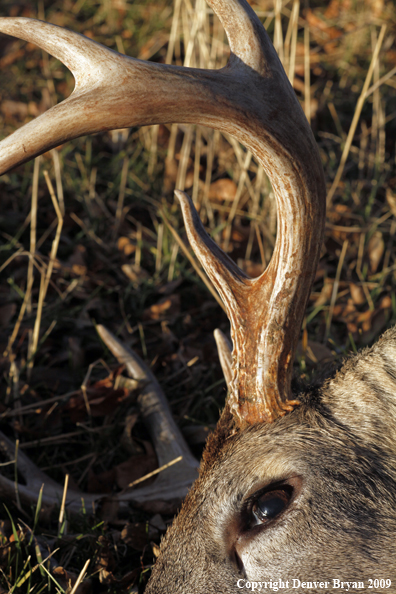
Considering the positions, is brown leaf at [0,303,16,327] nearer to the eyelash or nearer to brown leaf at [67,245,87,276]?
brown leaf at [67,245,87,276]

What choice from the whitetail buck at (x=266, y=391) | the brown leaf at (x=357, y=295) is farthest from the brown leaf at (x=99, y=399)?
the brown leaf at (x=357, y=295)

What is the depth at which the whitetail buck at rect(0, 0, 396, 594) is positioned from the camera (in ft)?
5.00

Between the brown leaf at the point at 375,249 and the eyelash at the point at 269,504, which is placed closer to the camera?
the eyelash at the point at 269,504

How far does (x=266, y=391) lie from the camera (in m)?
1.92

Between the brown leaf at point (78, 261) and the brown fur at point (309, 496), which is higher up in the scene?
the brown leaf at point (78, 261)

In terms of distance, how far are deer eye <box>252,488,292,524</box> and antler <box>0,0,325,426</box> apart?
274 millimetres

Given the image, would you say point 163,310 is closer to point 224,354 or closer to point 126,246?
point 126,246

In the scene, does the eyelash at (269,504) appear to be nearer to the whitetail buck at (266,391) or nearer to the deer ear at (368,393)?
the whitetail buck at (266,391)

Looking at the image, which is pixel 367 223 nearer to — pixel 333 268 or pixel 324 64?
pixel 333 268

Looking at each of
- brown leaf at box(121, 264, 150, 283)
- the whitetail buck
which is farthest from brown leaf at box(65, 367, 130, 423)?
the whitetail buck

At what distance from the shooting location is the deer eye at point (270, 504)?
1729 mm

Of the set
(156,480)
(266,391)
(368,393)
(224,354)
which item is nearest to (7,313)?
(156,480)

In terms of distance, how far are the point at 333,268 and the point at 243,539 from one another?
281 centimetres

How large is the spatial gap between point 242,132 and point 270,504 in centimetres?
121
